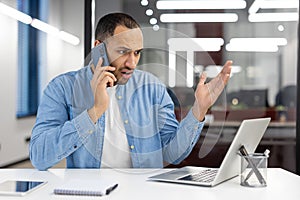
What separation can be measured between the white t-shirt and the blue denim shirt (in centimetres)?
2

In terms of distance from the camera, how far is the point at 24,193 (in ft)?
4.79

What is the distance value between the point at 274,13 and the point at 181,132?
1.21m

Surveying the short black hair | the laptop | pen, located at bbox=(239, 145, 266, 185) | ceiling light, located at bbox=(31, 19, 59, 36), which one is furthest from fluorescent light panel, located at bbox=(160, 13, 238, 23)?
pen, located at bbox=(239, 145, 266, 185)

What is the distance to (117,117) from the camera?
2037 millimetres

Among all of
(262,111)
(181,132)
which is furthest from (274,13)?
(181,132)

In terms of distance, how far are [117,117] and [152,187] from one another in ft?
1.66

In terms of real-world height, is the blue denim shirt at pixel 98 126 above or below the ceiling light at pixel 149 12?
below

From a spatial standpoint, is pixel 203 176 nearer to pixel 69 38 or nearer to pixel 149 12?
pixel 149 12

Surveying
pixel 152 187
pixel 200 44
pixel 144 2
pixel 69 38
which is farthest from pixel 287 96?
pixel 152 187

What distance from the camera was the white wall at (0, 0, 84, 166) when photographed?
2.91 m

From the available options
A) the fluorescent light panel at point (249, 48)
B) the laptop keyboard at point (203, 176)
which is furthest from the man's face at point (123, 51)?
the fluorescent light panel at point (249, 48)

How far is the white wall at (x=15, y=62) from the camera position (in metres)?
2.91

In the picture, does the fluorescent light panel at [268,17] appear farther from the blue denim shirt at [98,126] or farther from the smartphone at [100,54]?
the smartphone at [100,54]

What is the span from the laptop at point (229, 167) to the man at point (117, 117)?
226 millimetres
